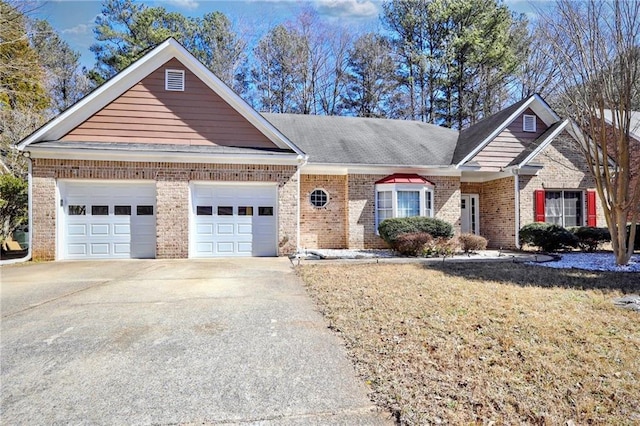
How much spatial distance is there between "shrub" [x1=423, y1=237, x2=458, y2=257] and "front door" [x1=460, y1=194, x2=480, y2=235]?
154 inches

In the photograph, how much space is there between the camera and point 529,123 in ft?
47.1

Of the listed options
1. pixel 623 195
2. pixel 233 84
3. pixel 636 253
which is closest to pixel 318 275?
pixel 623 195

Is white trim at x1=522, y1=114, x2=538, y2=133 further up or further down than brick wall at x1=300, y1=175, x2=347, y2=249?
further up

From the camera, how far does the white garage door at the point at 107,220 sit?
10.6 metres

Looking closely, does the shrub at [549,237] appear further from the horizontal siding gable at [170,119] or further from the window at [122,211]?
the window at [122,211]

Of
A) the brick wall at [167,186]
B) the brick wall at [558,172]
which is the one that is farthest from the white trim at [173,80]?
the brick wall at [558,172]

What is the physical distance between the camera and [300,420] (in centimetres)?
252

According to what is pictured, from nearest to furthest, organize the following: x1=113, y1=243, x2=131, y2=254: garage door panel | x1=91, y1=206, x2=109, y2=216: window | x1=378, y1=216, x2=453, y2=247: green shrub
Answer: x1=91, y1=206, x2=109, y2=216: window, x1=113, y1=243, x2=131, y2=254: garage door panel, x1=378, y1=216, x2=453, y2=247: green shrub

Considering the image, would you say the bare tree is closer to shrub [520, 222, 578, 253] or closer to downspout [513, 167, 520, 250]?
shrub [520, 222, 578, 253]

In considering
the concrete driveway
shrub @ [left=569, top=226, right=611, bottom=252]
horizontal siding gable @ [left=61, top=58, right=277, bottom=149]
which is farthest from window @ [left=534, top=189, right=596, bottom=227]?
the concrete driveway

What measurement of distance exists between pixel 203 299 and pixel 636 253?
1365 cm

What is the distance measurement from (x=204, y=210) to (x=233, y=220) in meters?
0.96

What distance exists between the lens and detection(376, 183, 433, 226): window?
13.0 meters

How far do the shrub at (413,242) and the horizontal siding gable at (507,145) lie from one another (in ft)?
15.7
